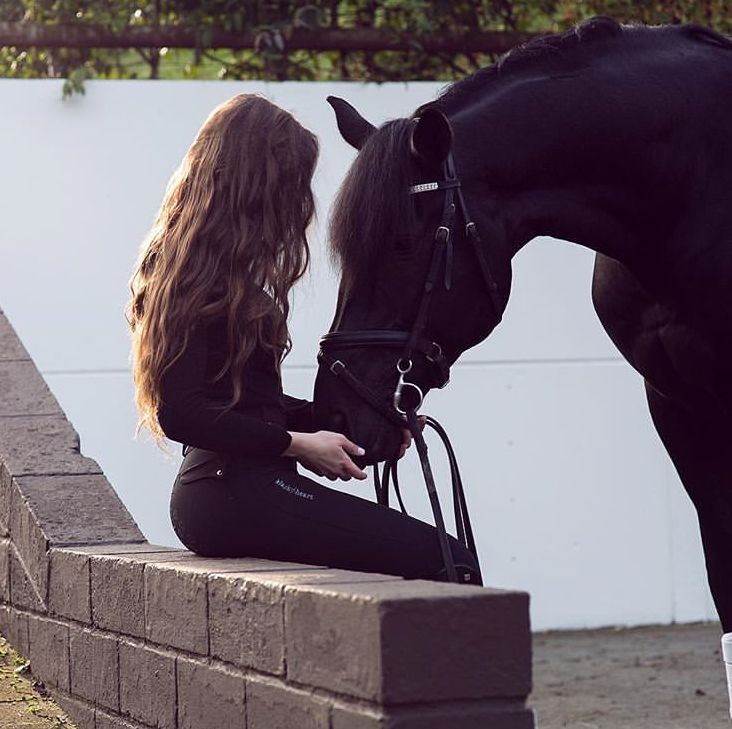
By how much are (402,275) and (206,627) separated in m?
0.71

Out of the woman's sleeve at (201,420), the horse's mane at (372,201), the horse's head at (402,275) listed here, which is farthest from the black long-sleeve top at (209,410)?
the horse's mane at (372,201)

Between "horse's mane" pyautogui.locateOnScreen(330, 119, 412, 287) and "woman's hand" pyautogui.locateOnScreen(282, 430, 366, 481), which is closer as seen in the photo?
"woman's hand" pyautogui.locateOnScreen(282, 430, 366, 481)

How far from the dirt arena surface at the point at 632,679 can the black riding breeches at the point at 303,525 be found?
5.97 feet

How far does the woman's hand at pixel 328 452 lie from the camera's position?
2527 mm

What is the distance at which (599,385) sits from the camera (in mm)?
5961

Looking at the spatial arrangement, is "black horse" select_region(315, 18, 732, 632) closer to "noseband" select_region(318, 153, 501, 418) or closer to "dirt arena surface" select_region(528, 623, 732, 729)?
"noseband" select_region(318, 153, 501, 418)

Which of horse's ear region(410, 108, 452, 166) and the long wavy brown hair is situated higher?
horse's ear region(410, 108, 452, 166)

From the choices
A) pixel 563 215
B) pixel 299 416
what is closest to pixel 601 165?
pixel 563 215

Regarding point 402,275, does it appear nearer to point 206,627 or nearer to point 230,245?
point 230,245

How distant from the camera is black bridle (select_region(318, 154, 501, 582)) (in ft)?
8.46

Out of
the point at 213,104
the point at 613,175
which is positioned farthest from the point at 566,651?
the point at 613,175

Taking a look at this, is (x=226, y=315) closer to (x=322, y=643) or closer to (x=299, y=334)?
(x=322, y=643)

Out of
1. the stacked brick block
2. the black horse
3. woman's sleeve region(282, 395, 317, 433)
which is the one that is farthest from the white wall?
woman's sleeve region(282, 395, 317, 433)

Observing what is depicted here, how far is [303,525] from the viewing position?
8.44 feet
